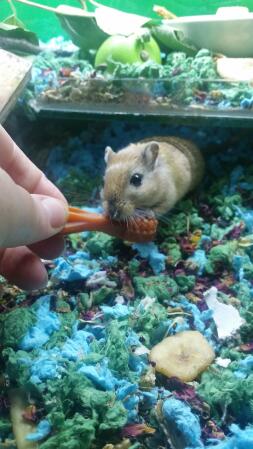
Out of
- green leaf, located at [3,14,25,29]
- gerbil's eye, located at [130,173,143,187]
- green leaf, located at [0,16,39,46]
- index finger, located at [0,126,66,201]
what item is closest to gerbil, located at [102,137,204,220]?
gerbil's eye, located at [130,173,143,187]

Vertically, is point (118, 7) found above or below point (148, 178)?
above

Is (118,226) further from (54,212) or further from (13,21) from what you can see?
(13,21)

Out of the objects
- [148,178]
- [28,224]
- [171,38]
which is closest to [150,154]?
[148,178]

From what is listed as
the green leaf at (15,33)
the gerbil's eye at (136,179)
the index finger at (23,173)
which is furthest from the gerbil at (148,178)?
the green leaf at (15,33)

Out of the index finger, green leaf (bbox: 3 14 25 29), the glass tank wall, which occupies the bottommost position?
the glass tank wall

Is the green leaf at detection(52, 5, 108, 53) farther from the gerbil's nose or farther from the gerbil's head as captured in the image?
the gerbil's nose

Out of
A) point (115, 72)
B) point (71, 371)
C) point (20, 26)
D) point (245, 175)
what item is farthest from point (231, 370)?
point (20, 26)

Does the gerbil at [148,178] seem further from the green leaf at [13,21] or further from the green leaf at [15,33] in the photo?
the green leaf at [13,21]

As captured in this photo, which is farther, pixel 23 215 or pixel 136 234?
pixel 136 234
